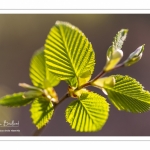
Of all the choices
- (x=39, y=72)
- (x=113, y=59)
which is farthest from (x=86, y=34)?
(x=113, y=59)

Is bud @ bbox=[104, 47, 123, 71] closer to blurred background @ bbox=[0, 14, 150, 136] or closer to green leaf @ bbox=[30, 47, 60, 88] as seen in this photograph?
green leaf @ bbox=[30, 47, 60, 88]

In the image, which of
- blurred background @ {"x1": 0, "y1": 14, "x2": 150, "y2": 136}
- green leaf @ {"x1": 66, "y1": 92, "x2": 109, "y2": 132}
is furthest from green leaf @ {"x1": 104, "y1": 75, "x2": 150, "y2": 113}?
blurred background @ {"x1": 0, "y1": 14, "x2": 150, "y2": 136}

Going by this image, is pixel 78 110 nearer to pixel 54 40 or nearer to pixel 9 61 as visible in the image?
pixel 54 40

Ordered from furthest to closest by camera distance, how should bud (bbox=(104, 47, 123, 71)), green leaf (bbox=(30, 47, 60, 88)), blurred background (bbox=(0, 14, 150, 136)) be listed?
1. blurred background (bbox=(0, 14, 150, 136))
2. green leaf (bbox=(30, 47, 60, 88))
3. bud (bbox=(104, 47, 123, 71))
